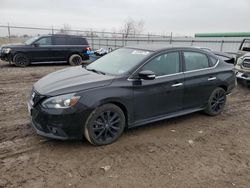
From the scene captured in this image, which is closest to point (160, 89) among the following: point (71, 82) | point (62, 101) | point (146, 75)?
point (146, 75)

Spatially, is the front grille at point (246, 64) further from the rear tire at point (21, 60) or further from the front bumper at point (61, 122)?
the rear tire at point (21, 60)

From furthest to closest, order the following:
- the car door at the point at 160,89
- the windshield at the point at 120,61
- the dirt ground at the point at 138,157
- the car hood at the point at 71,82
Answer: the windshield at the point at 120,61
the car door at the point at 160,89
the car hood at the point at 71,82
the dirt ground at the point at 138,157

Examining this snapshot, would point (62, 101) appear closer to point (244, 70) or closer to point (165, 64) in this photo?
point (165, 64)

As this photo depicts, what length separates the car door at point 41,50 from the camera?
41.4 feet

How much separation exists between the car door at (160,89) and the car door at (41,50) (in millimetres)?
9624

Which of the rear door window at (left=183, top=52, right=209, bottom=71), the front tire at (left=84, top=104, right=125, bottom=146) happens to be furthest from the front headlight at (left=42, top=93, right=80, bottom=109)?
the rear door window at (left=183, top=52, right=209, bottom=71)

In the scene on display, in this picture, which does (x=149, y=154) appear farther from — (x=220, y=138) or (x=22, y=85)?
(x=22, y=85)

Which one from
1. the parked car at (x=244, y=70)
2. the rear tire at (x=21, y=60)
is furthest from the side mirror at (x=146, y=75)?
the rear tire at (x=21, y=60)

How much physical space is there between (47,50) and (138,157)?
35.1ft

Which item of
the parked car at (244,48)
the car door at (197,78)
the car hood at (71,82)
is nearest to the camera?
the car hood at (71,82)

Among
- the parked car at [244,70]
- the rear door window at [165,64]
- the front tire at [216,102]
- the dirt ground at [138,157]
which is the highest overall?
the rear door window at [165,64]

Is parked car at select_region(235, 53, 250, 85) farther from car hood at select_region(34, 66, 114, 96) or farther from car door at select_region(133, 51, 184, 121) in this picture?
car hood at select_region(34, 66, 114, 96)

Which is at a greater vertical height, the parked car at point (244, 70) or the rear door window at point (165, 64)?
the rear door window at point (165, 64)

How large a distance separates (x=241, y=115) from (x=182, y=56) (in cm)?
222
